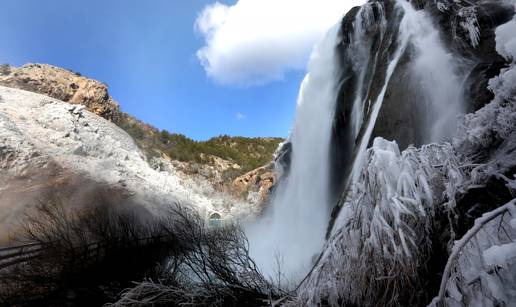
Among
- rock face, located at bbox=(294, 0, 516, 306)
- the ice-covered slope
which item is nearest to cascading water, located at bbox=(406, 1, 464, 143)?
rock face, located at bbox=(294, 0, 516, 306)

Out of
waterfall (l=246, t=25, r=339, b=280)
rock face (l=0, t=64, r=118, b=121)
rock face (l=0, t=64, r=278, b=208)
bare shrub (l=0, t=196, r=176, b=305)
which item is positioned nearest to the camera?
bare shrub (l=0, t=196, r=176, b=305)

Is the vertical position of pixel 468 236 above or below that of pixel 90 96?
below

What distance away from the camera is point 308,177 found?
65.0 feet

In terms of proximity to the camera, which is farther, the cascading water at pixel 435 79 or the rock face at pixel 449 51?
the cascading water at pixel 435 79

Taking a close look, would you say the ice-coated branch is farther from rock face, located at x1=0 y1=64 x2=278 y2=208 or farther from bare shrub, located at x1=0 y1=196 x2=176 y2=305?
rock face, located at x1=0 y1=64 x2=278 y2=208

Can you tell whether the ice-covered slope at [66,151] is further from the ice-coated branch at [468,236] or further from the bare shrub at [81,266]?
the ice-coated branch at [468,236]

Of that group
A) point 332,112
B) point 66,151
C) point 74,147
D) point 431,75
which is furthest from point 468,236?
point 74,147

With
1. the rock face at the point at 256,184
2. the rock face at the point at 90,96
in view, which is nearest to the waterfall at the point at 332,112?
the rock face at the point at 256,184

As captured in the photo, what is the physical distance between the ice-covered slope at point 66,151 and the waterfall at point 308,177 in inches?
359

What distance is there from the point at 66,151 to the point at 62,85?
1487cm

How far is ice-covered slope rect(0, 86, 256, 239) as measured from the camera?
2484 centimetres

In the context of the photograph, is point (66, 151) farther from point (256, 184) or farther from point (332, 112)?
point (256, 184)

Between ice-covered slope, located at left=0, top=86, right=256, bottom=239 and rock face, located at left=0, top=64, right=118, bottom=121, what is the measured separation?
548 cm

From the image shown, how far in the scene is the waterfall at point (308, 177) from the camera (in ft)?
56.0
